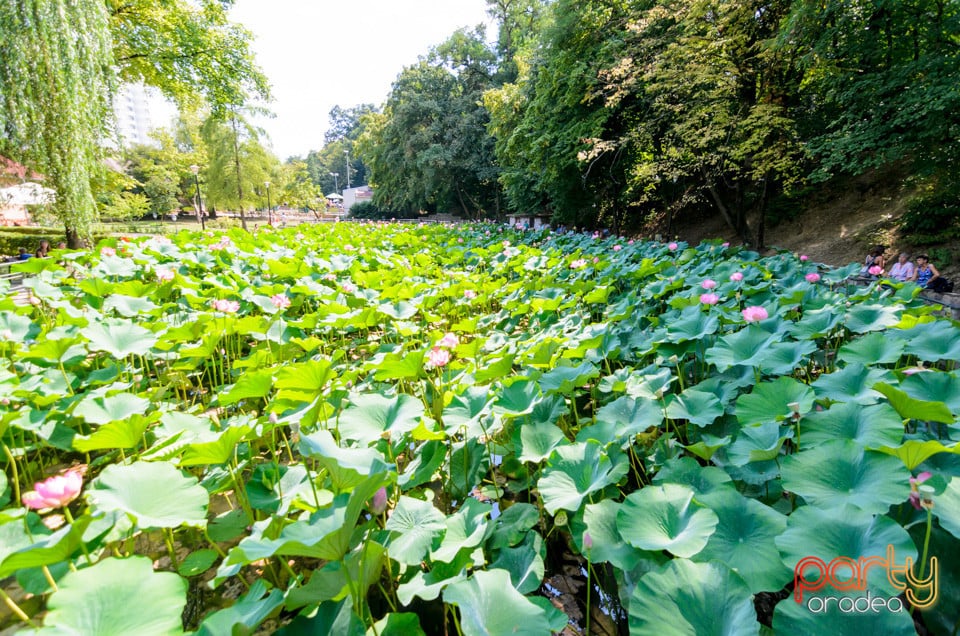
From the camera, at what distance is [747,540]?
843 mm

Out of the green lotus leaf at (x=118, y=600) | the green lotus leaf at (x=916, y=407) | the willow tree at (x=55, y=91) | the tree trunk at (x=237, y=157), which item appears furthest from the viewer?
the tree trunk at (x=237, y=157)

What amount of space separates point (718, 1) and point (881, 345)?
6524 mm

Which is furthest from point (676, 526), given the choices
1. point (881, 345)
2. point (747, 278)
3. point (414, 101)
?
point (414, 101)

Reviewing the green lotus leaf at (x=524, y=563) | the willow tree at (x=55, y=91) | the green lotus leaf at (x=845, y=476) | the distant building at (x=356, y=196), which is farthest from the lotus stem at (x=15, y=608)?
the distant building at (x=356, y=196)

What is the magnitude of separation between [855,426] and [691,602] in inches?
28.5

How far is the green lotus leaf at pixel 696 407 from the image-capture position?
50.4 inches

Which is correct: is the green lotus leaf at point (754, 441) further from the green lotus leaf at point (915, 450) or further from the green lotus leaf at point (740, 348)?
the green lotus leaf at point (740, 348)

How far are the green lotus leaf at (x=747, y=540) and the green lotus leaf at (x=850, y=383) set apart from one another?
0.60 m

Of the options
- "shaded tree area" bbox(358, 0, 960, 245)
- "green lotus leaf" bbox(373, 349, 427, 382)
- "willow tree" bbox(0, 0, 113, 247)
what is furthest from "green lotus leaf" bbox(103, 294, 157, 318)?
"shaded tree area" bbox(358, 0, 960, 245)

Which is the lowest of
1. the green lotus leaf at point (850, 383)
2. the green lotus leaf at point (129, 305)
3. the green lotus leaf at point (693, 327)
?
the green lotus leaf at point (850, 383)

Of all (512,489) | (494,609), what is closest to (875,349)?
(512,489)

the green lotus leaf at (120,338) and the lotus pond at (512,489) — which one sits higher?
the green lotus leaf at (120,338)

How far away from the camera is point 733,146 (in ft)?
21.7

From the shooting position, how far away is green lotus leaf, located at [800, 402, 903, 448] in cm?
97
